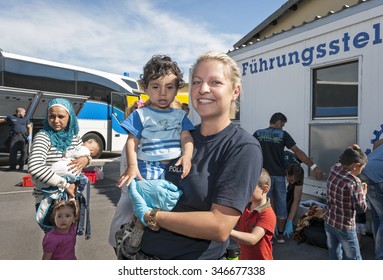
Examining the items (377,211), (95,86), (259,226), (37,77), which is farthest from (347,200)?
(95,86)

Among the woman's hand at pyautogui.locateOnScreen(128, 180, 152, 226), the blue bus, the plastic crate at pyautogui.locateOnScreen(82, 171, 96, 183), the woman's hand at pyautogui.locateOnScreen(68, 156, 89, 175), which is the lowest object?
the plastic crate at pyautogui.locateOnScreen(82, 171, 96, 183)

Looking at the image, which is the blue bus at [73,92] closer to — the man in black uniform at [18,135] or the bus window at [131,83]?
the bus window at [131,83]

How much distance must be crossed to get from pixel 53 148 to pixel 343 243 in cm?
300

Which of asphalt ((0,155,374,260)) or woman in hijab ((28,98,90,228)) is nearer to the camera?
woman in hijab ((28,98,90,228))

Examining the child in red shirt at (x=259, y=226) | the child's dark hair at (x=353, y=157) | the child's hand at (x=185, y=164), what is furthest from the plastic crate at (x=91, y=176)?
the child's hand at (x=185, y=164)

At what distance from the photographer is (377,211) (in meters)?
3.42

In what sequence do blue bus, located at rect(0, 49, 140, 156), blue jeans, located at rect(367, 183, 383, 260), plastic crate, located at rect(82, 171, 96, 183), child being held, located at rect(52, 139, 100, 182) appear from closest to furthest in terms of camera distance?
1. child being held, located at rect(52, 139, 100, 182)
2. blue jeans, located at rect(367, 183, 383, 260)
3. plastic crate, located at rect(82, 171, 96, 183)
4. blue bus, located at rect(0, 49, 140, 156)

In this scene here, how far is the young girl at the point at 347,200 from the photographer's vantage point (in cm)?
294

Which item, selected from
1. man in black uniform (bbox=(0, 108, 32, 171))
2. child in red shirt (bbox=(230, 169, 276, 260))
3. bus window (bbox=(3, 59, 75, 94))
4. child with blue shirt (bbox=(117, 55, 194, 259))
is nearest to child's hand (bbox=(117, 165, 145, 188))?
child with blue shirt (bbox=(117, 55, 194, 259))

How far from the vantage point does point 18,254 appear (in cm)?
377

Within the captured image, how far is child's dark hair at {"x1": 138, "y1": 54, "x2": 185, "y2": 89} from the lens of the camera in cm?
181

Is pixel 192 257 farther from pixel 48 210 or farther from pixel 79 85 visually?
pixel 79 85

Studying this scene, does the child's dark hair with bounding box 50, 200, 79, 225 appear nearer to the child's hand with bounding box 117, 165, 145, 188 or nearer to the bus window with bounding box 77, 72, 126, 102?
the child's hand with bounding box 117, 165, 145, 188
